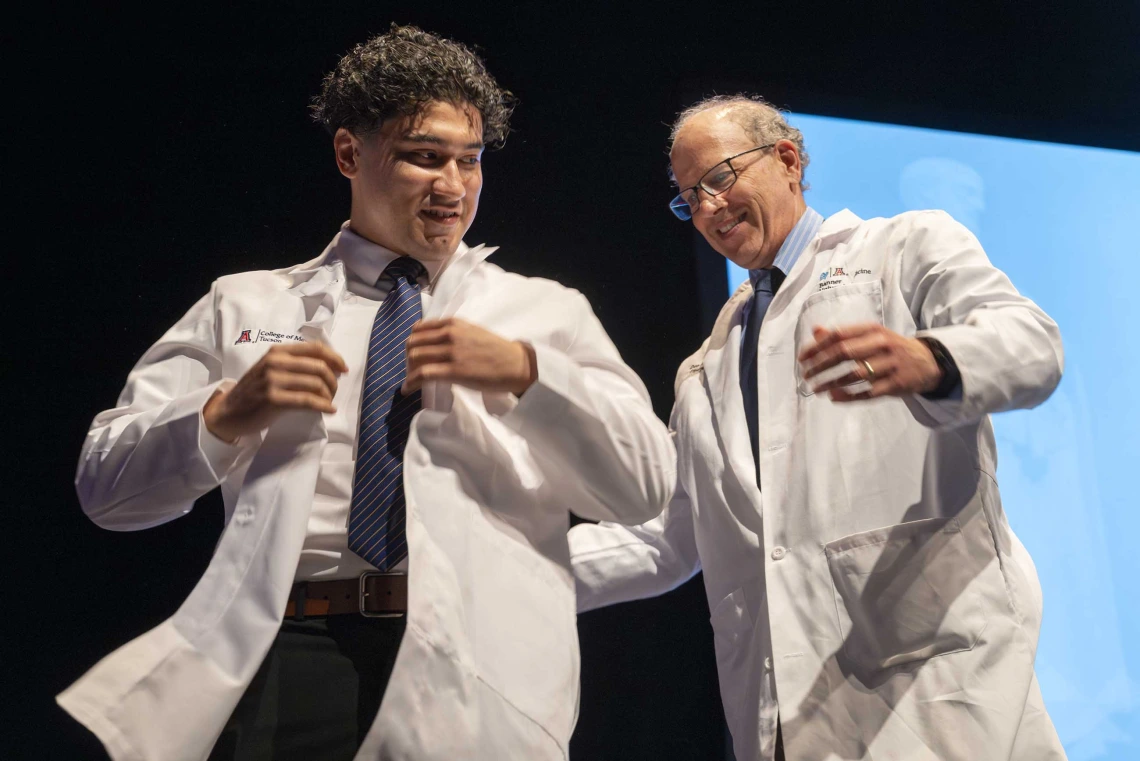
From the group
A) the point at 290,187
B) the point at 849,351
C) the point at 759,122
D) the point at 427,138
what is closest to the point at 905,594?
the point at 849,351

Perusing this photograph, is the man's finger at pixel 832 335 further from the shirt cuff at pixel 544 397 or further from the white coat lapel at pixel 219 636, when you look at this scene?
the white coat lapel at pixel 219 636

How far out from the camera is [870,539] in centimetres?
163

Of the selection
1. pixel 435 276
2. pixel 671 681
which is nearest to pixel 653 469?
pixel 435 276

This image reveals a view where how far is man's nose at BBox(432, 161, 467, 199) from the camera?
155 cm

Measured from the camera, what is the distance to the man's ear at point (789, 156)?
7.43 feet

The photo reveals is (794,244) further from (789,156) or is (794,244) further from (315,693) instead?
(315,693)

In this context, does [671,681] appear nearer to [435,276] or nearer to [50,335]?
[435,276]

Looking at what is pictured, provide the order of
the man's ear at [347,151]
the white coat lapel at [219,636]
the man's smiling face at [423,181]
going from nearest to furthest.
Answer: the white coat lapel at [219,636]
the man's smiling face at [423,181]
the man's ear at [347,151]

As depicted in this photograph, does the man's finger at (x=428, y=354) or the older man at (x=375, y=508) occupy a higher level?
the man's finger at (x=428, y=354)

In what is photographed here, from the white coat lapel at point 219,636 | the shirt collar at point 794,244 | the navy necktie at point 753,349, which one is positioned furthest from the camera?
the shirt collar at point 794,244

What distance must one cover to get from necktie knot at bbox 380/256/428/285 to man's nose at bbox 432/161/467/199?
126 mm

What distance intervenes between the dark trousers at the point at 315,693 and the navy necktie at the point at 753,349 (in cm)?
85

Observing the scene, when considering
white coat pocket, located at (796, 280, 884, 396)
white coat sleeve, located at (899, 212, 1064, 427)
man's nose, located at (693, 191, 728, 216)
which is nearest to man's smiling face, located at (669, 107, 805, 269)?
man's nose, located at (693, 191, 728, 216)

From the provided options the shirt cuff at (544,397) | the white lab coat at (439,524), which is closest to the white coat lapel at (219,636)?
the white lab coat at (439,524)
